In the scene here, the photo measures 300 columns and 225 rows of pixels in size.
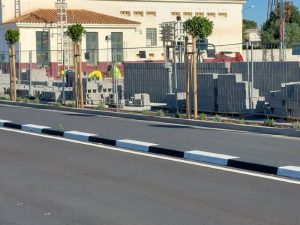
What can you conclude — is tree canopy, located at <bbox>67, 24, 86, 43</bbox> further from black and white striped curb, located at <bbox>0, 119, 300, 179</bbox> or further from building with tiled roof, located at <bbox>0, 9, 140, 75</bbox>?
building with tiled roof, located at <bbox>0, 9, 140, 75</bbox>

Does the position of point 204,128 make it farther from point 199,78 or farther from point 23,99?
point 23,99

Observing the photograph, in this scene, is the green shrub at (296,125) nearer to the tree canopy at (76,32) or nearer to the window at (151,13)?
the tree canopy at (76,32)

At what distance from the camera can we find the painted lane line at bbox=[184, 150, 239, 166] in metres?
11.7

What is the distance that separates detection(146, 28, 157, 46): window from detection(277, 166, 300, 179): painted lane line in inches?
1972

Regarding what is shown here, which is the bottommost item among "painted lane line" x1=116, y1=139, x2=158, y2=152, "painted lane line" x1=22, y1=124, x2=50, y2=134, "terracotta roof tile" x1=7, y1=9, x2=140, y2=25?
"painted lane line" x1=116, y1=139, x2=158, y2=152

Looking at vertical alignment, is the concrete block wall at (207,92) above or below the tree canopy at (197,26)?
below

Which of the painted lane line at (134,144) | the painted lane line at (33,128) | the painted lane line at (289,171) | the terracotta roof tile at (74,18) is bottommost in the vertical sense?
the painted lane line at (289,171)

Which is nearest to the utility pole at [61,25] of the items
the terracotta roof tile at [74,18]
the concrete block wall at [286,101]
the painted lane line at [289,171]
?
the terracotta roof tile at [74,18]

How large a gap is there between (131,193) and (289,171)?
2.73 m

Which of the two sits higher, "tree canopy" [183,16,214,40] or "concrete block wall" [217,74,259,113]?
"tree canopy" [183,16,214,40]

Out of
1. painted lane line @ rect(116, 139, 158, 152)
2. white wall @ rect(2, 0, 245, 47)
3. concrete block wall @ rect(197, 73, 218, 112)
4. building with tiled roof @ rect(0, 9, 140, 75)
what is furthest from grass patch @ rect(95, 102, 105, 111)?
white wall @ rect(2, 0, 245, 47)

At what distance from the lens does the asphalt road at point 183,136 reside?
12422mm

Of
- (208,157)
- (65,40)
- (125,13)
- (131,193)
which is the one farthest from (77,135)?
(125,13)

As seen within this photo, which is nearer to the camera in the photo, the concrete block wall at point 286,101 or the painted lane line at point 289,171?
the painted lane line at point 289,171
